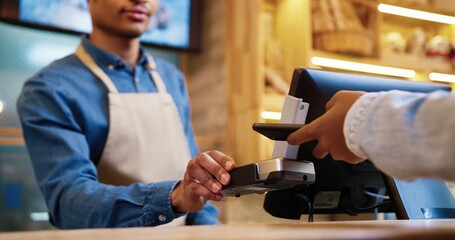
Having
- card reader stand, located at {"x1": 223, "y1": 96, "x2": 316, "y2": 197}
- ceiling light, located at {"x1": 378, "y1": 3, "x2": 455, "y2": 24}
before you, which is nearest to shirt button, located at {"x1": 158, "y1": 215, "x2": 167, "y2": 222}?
card reader stand, located at {"x1": 223, "y1": 96, "x2": 316, "y2": 197}

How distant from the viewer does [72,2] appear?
261 centimetres

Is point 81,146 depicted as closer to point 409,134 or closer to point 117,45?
point 117,45

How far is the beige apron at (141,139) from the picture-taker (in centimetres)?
155

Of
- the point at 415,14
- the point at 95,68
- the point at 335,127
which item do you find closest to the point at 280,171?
the point at 335,127

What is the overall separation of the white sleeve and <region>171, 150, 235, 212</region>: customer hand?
415mm

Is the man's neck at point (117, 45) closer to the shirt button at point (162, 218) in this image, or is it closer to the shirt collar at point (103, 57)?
the shirt collar at point (103, 57)

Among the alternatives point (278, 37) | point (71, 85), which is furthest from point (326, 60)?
point (71, 85)

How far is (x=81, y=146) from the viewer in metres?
1.43

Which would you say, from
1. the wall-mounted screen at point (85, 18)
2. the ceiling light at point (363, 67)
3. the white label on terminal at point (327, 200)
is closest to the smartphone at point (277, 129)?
the white label on terminal at point (327, 200)

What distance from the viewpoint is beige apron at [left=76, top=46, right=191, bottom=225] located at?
1.55 meters

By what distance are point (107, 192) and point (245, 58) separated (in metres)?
1.71

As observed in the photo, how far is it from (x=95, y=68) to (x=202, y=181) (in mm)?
673

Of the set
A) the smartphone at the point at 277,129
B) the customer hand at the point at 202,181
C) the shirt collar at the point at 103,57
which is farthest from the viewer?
the shirt collar at the point at 103,57

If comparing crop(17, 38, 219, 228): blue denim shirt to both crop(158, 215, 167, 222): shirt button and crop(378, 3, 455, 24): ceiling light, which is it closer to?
crop(158, 215, 167, 222): shirt button
